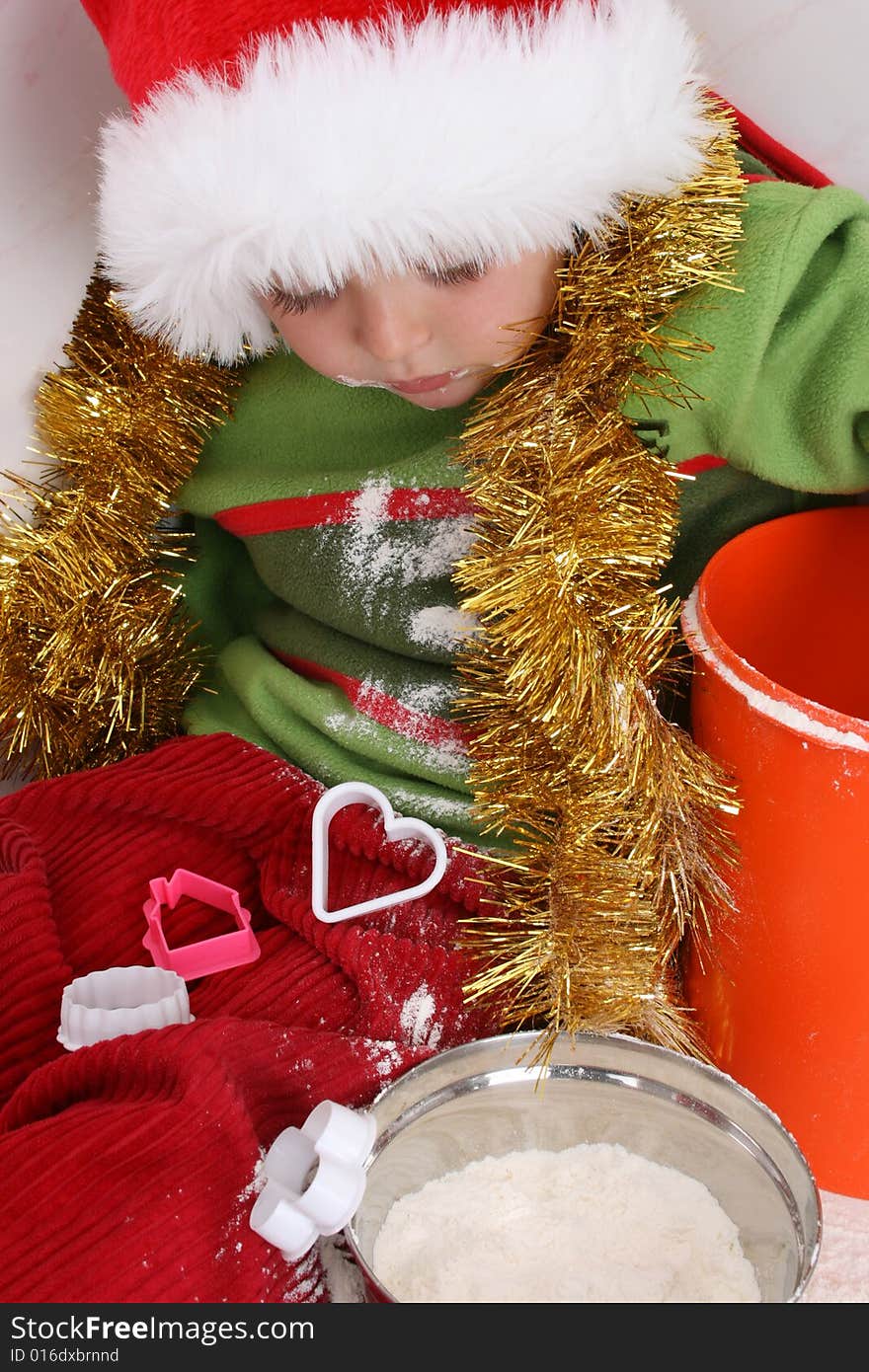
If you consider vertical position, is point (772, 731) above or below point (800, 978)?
above

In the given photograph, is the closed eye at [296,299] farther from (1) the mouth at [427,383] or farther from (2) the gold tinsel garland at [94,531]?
(2) the gold tinsel garland at [94,531]

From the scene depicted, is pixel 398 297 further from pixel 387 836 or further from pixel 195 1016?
pixel 195 1016

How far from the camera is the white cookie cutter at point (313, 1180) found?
0.60 m

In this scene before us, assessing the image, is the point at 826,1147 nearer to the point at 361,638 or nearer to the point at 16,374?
the point at 361,638

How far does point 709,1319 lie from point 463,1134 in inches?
6.6

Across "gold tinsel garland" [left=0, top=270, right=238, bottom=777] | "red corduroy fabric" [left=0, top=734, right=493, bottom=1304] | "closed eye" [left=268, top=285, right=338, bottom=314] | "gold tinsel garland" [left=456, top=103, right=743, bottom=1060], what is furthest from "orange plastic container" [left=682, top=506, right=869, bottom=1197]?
"gold tinsel garland" [left=0, top=270, right=238, bottom=777]

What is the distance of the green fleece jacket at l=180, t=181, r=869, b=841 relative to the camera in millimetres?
→ 707

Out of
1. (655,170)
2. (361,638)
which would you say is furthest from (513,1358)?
(655,170)

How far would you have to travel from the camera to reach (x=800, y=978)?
71 cm

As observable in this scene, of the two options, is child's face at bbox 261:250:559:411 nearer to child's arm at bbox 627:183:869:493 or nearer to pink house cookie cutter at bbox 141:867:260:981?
child's arm at bbox 627:183:869:493

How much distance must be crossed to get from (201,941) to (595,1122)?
250 millimetres

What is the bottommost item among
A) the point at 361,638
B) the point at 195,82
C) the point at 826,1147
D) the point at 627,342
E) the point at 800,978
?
the point at 826,1147

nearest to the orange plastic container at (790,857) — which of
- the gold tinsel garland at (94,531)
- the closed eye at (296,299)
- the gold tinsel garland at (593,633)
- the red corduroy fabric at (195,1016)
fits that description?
the gold tinsel garland at (593,633)

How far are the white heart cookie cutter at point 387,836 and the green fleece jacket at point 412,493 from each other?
0.18 ft
